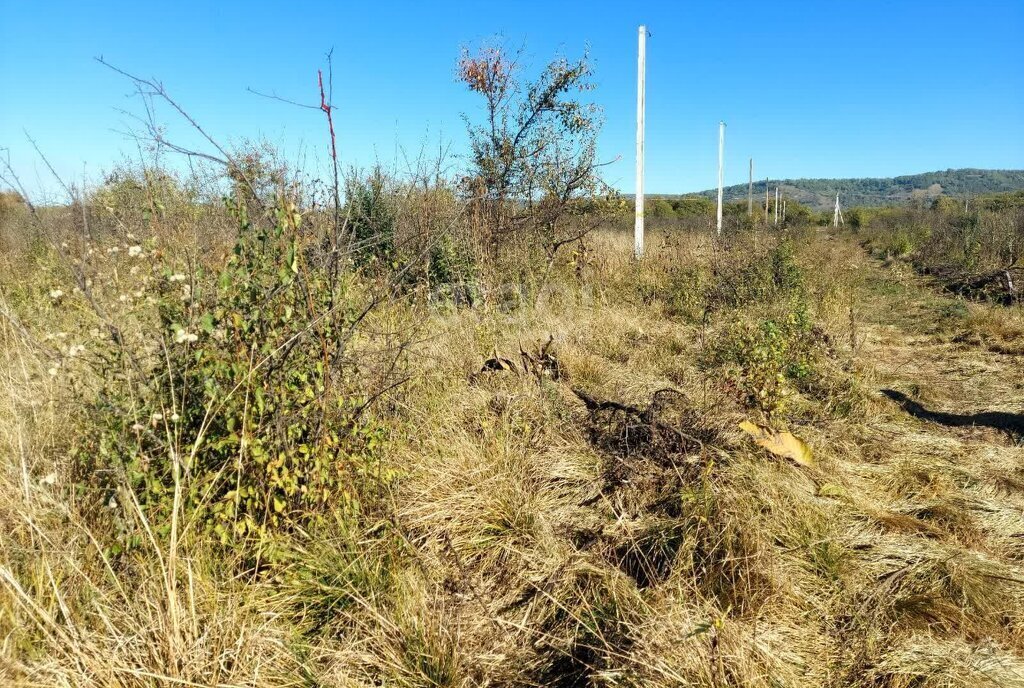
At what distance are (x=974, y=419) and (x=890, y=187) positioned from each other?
96179 mm

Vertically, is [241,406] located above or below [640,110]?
below

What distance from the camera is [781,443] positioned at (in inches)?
122

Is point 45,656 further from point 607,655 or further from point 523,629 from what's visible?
point 607,655

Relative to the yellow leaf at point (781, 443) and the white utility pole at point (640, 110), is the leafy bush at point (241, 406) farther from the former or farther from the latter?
the white utility pole at point (640, 110)

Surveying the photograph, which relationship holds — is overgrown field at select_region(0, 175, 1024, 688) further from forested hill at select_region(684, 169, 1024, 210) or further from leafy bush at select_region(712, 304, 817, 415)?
forested hill at select_region(684, 169, 1024, 210)

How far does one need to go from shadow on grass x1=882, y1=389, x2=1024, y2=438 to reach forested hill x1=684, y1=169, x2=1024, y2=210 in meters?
70.1

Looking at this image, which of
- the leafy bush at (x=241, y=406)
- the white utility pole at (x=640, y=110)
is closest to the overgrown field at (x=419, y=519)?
the leafy bush at (x=241, y=406)

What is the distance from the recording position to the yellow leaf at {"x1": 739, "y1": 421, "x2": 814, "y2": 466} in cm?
306

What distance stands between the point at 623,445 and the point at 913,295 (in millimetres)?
7712

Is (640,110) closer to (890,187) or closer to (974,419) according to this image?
(974,419)

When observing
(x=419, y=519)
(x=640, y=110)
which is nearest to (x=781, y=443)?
(x=419, y=519)

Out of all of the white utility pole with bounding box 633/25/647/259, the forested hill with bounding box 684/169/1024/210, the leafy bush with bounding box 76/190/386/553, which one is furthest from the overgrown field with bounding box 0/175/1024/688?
the forested hill with bounding box 684/169/1024/210

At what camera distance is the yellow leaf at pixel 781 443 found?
306 centimetres

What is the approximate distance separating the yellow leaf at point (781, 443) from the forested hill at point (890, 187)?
7171cm
